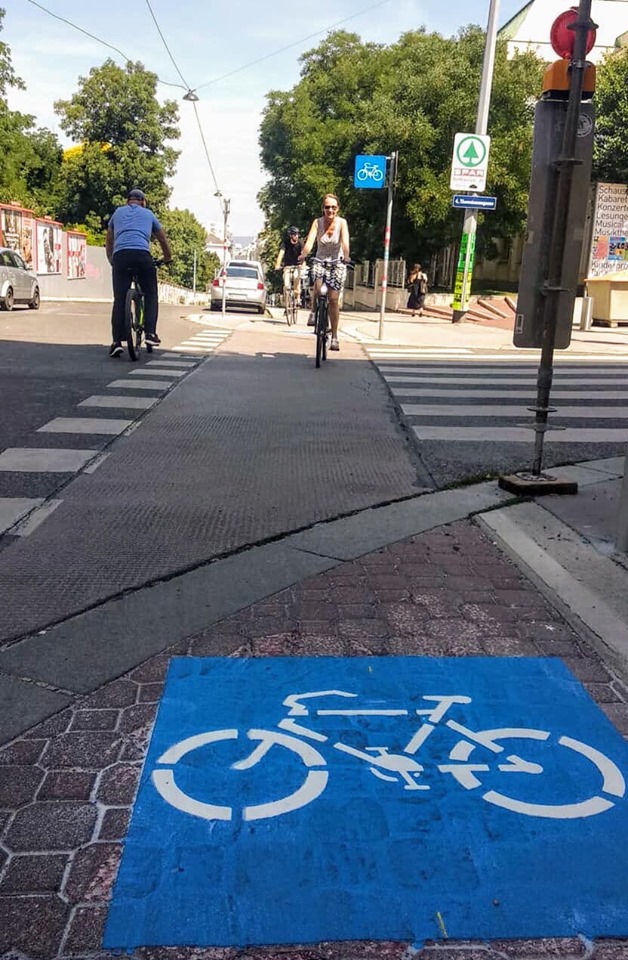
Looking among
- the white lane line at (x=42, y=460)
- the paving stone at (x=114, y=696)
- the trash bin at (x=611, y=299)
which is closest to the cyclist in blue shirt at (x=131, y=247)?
the white lane line at (x=42, y=460)

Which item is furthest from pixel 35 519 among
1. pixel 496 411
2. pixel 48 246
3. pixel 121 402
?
pixel 48 246

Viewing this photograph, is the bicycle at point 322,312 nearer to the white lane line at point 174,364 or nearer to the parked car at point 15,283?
the white lane line at point 174,364

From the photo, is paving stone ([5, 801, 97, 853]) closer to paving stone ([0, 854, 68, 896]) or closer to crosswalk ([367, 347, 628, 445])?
paving stone ([0, 854, 68, 896])

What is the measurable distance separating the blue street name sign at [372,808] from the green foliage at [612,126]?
26400 millimetres

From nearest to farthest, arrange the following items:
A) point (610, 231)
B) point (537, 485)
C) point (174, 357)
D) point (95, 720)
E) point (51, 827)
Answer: point (51, 827)
point (95, 720)
point (537, 485)
point (174, 357)
point (610, 231)

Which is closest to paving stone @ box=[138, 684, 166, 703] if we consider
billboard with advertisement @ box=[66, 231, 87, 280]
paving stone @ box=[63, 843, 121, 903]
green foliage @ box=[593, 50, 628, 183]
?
paving stone @ box=[63, 843, 121, 903]

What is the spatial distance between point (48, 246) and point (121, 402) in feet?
110

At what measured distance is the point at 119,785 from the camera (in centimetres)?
242

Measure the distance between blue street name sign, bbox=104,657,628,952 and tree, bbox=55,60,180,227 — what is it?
5531cm

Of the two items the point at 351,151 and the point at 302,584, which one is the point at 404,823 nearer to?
the point at 302,584

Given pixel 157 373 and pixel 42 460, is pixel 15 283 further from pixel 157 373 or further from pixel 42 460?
pixel 42 460

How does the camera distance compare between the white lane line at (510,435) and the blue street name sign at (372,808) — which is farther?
the white lane line at (510,435)

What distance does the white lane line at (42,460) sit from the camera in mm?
5809

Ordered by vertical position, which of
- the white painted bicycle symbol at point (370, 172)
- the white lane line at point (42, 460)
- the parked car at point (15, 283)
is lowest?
the white lane line at point (42, 460)
